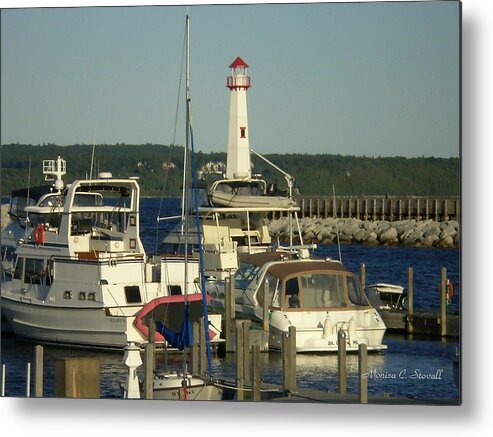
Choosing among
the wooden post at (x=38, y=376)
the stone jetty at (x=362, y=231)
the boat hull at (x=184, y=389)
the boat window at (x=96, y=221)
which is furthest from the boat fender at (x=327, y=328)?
the wooden post at (x=38, y=376)

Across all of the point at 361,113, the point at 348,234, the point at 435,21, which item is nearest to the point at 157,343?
the point at 361,113

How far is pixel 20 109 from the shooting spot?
50.3 feet

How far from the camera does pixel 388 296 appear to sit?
2127 centimetres

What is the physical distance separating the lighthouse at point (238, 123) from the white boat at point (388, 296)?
6.82 ft

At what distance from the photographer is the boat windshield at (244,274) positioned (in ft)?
66.3

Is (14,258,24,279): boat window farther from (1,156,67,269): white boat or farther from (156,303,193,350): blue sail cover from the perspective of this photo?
(156,303,193,350): blue sail cover

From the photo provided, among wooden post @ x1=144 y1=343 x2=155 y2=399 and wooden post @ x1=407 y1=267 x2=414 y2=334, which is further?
wooden post @ x1=407 y1=267 x2=414 y2=334

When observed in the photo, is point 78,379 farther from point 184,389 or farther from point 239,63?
point 239,63

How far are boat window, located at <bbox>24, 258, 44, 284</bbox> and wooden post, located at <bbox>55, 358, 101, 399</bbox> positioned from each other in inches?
177

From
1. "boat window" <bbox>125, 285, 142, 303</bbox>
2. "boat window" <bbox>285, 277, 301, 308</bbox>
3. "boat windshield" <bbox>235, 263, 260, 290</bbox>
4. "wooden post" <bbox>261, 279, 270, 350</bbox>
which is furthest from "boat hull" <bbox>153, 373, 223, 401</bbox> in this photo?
"boat windshield" <bbox>235, 263, 260, 290</bbox>

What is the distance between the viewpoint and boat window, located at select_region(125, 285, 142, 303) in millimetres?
18641

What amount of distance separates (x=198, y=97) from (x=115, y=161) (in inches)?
64.4

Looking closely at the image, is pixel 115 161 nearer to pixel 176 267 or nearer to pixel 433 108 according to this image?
pixel 176 267

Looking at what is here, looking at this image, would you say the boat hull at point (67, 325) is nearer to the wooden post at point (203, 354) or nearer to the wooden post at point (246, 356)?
the wooden post at point (203, 354)
